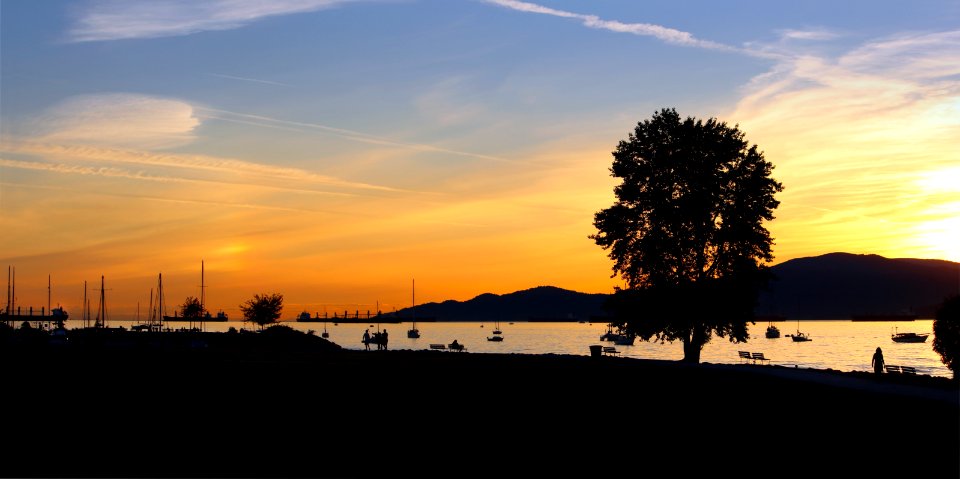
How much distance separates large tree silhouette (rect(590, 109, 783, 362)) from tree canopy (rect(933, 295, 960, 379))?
37.8 ft

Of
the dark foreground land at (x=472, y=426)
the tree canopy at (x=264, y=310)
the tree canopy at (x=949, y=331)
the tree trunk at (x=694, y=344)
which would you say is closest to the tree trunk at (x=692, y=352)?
the tree trunk at (x=694, y=344)

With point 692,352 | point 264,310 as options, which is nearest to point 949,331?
point 692,352

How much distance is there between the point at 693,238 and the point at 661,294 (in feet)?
12.9

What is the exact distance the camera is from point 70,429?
77.1ft

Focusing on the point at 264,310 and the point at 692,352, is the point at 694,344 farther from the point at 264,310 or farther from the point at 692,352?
the point at 264,310

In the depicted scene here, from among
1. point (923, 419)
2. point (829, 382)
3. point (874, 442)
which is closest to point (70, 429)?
point (874, 442)

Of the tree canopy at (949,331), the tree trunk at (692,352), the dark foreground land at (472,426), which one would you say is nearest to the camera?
the dark foreground land at (472,426)

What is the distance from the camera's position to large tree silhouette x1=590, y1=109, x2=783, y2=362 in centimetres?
5709

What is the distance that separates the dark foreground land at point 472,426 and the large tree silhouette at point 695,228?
1614 centimetres

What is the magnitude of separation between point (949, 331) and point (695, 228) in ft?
55.6

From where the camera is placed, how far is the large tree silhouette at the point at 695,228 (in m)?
57.1

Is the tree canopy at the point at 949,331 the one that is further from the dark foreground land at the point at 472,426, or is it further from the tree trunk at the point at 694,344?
the dark foreground land at the point at 472,426

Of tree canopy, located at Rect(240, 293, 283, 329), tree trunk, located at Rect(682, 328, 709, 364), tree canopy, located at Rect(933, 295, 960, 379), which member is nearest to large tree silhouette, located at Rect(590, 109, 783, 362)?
tree trunk, located at Rect(682, 328, 709, 364)

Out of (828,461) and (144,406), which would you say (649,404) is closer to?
(828,461)
